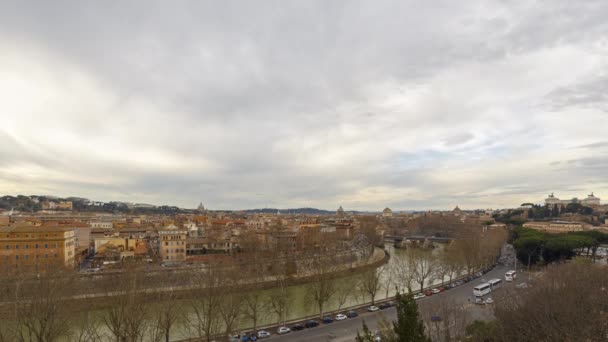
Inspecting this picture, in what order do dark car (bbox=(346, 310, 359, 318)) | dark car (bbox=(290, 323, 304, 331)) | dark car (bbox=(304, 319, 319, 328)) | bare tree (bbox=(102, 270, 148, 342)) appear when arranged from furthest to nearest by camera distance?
dark car (bbox=(346, 310, 359, 318)) → dark car (bbox=(304, 319, 319, 328)) → dark car (bbox=(290, 323, 304, 331)) → bare tree (bbox=(102, 270, 148, 342))

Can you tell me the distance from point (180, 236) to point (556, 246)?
89.6ft

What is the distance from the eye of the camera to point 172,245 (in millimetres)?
28000

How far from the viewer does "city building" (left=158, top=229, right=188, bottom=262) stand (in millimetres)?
27641

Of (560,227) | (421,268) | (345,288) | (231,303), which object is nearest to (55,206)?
(345,288)

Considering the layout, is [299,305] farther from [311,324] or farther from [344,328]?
[344,328]

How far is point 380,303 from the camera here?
1658 cm

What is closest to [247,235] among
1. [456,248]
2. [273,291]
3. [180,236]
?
[180,236]

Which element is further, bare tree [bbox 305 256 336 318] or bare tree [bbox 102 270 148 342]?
bare tree [bbox 305 256 336 318]

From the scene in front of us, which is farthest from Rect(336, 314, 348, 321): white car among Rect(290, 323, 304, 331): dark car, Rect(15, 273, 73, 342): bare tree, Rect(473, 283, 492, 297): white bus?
Rect(15, 273, 73, 342): bare tree

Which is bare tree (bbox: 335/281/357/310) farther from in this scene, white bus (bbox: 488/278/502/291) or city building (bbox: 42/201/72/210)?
city building (bbox: 42/201/72/210)

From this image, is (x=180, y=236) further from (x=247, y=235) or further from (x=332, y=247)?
(x=332, y=247)

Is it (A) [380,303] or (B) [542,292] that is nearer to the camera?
(B) [542,292]

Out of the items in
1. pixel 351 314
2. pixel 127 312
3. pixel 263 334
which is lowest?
pixel 351 314

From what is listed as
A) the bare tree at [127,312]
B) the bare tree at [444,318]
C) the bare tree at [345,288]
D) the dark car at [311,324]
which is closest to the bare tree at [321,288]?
the bare tree at [345,288]
